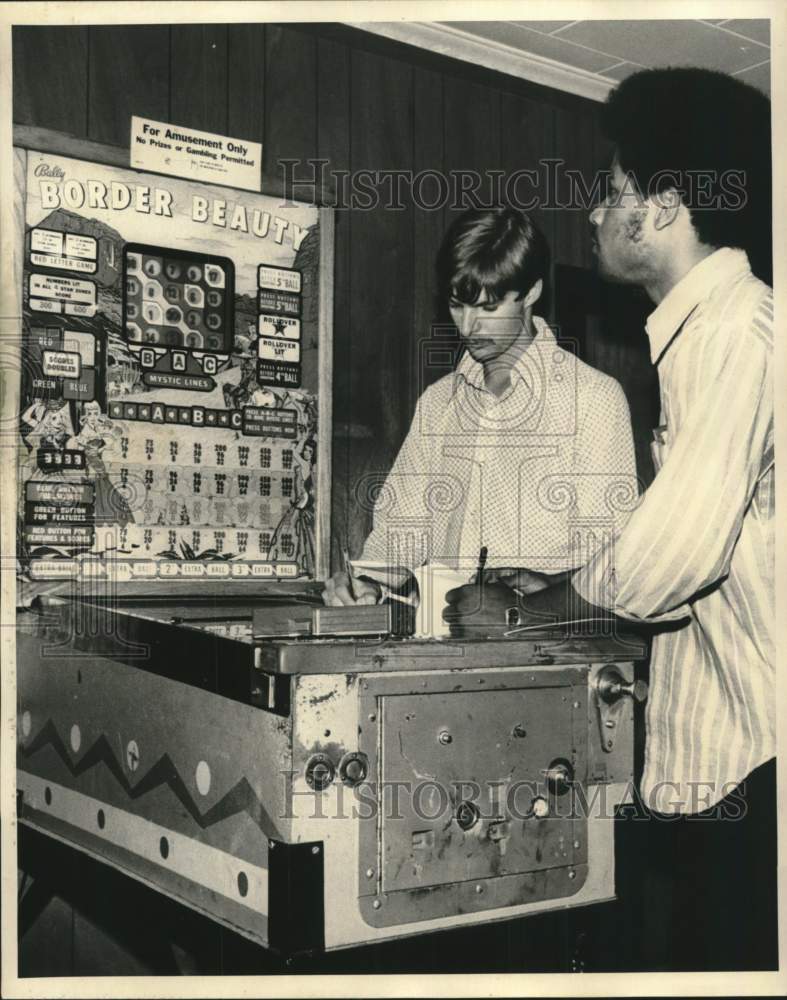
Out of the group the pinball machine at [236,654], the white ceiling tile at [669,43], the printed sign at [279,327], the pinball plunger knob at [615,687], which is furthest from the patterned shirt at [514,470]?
the white ceiling tile at [669,43]

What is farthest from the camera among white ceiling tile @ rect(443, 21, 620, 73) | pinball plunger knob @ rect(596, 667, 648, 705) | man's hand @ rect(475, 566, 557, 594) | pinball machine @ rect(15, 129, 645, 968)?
white ceiling tile @ rect(443, 21, 620, 73)

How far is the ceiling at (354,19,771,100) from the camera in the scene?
97.3 inches

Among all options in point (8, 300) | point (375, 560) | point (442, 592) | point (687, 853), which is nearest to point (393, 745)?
point (442, 592)

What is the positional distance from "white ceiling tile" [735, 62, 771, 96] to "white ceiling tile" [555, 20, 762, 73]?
26 mm

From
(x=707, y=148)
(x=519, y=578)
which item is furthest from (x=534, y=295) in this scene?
(x=519, y=578)

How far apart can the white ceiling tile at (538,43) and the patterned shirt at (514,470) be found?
2.32ft

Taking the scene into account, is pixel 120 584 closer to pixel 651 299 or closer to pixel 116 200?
pixel 116 200

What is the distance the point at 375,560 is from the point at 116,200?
1.12 metres

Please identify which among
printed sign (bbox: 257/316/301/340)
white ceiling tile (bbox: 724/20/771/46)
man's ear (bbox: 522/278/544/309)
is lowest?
printed sign (bbox: 257/316/301/340)

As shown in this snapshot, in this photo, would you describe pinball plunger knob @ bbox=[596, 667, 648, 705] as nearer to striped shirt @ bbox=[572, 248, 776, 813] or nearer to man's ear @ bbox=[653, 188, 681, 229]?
striped shirt @ bbox=[572, 248, 776, 813]

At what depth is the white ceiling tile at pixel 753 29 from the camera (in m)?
2.40

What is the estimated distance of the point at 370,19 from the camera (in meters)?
2.38

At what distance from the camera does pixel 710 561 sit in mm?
2387

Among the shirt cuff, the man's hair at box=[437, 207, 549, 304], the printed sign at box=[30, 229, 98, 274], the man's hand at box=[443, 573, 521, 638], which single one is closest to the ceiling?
the man's hair at box=[437, 207, 549, 304]
